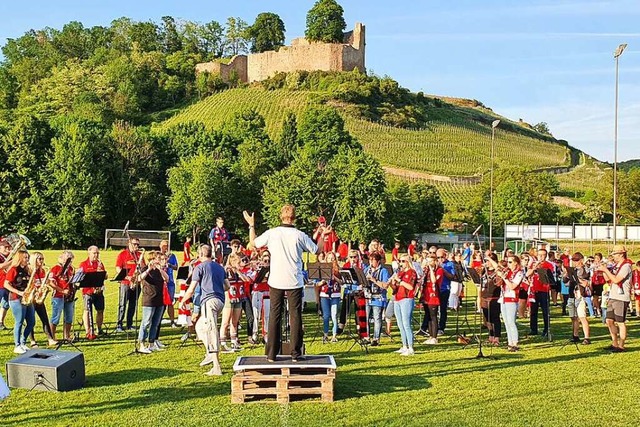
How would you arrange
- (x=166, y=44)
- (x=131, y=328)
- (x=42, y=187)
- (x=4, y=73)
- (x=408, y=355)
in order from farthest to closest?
(x=166, y=44), (x=4, y=73), (x=42, y=187), (x=131, y=328), (x=408, y=355)

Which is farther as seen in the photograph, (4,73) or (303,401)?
(4,73)

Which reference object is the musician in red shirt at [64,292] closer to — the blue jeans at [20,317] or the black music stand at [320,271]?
the blue jeans at [20,317]

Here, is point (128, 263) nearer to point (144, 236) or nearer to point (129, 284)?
point (129, 284)

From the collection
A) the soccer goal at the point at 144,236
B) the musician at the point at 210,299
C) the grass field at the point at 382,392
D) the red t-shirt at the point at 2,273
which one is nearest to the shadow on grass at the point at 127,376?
the grass field at the point at 382,392

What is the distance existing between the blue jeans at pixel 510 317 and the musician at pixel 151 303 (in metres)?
6.28

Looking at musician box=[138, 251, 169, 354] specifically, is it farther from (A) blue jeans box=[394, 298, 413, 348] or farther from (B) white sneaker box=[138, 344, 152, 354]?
(A) blue jeans box=[394, 298, 413, 348]

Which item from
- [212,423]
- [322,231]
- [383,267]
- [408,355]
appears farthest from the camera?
[383,267]

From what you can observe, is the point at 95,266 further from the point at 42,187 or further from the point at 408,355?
the point at 42,187

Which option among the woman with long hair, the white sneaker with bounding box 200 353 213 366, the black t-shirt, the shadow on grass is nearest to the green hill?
the black t-shirt

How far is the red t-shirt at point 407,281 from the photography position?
40.4 feet

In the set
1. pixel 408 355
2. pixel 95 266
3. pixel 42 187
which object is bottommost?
pixel 408 355

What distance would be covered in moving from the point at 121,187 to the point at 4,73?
66628 mm

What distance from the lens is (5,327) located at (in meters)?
15.1

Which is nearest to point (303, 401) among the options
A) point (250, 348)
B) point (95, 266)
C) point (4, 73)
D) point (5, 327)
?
point (250, 348)
